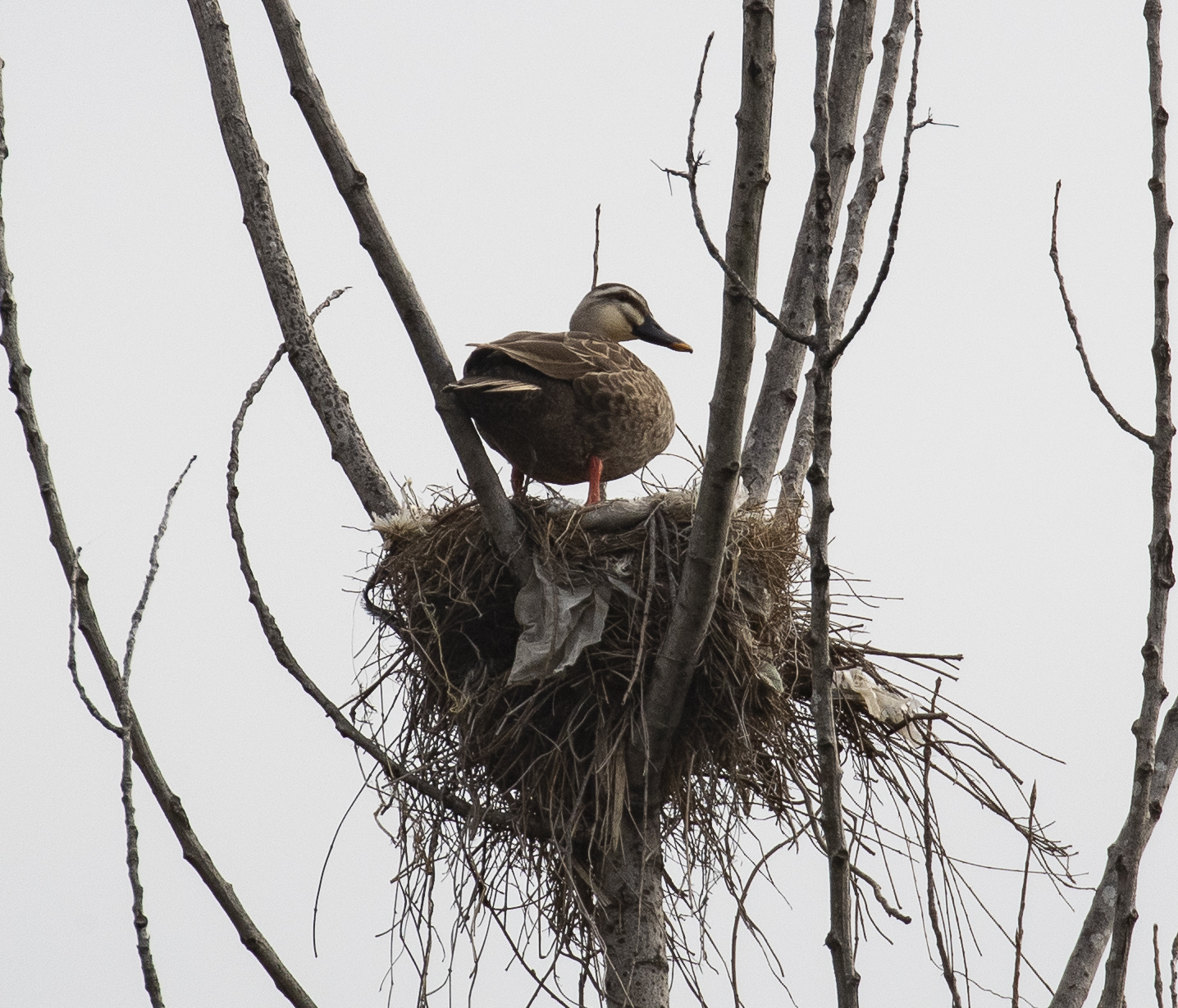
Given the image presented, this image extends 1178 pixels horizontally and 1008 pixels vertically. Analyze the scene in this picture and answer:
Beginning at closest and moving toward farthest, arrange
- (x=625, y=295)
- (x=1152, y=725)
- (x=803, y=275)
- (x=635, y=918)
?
(x=1152, y=725) → (x=635, y=918) → (x=803, y=275) → (x=625, y=295)

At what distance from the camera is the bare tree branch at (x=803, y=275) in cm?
415

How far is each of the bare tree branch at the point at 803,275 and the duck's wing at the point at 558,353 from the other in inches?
19.3

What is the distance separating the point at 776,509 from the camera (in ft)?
12.9

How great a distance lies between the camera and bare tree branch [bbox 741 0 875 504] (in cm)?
415

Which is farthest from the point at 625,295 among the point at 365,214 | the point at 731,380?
the point at 731,380

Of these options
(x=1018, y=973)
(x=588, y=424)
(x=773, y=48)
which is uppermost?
(x=588, y=424)

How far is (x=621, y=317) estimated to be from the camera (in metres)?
5.24

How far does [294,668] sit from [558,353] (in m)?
1.41

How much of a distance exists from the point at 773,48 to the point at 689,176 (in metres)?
0.27

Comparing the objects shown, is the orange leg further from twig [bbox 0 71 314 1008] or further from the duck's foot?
twig [bbox 0 71 314 1008]

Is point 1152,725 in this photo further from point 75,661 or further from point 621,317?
point 621,317

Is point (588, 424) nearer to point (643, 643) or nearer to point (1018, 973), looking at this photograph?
point (643, 643)

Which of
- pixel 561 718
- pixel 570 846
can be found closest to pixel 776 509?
pixel 561 718

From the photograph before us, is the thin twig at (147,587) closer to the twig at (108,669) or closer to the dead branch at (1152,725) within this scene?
the twig at (108,669)
